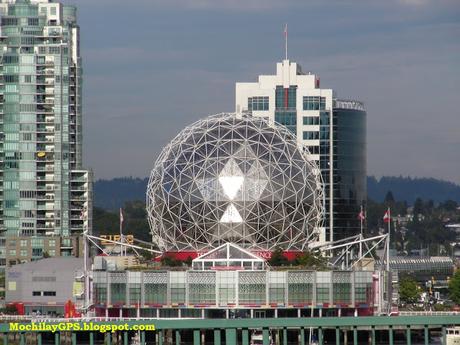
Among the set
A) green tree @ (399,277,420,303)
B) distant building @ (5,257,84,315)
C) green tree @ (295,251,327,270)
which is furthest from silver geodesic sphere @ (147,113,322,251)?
green tree @ (399,277,420,303)

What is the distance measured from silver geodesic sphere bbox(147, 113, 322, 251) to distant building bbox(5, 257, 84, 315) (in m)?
15.1

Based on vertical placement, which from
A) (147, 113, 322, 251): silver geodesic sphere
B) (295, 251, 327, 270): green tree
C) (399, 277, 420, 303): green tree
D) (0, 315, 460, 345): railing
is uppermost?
(147, 113, 322, 251): silver geodesic sphere

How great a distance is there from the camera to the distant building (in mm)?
176875

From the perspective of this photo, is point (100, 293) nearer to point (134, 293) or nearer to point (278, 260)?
point (134, 293)

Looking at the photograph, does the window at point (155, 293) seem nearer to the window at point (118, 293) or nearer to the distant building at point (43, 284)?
the window at point (118, 293)

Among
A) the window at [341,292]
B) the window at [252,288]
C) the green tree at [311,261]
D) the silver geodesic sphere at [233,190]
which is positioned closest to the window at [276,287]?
the window at [252,288]

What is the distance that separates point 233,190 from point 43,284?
2861 centimetres

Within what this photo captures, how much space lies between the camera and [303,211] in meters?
163

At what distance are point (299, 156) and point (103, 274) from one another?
2484cm

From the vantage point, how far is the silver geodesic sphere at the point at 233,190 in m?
160

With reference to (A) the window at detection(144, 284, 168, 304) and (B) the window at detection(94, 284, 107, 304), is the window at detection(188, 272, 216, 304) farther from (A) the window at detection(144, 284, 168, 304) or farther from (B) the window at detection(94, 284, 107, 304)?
(B) the window at detection(94, 284, 107, 304)

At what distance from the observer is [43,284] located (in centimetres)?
17912

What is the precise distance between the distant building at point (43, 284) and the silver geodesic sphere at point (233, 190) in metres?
15.1

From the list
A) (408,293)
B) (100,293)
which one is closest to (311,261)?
(100,293)
